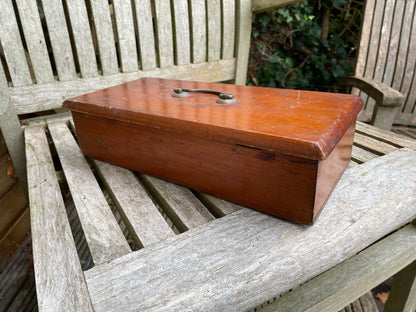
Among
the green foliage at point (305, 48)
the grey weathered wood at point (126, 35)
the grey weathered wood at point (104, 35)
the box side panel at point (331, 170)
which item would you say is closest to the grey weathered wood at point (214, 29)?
the grey weathered wood at point (126, 35)

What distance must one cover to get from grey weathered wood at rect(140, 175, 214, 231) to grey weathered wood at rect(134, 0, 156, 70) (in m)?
1.07

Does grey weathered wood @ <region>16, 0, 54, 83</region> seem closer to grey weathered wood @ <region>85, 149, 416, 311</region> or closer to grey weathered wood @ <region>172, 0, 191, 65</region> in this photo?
grey weathered wood @ <region>172, 0, 191, 65</region>

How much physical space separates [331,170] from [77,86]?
139cm

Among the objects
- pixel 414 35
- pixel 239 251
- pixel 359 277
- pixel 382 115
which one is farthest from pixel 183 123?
pixel 414 35

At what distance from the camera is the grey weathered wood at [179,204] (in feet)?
2.66

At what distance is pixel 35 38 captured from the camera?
1492 mm

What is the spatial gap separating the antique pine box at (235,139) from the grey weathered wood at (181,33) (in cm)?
88

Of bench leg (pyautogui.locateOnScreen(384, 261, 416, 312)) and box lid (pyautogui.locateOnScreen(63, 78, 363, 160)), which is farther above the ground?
box lid (pyautogui.locateOnScreen(63, 78, 363, 160))

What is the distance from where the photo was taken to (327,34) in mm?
3752

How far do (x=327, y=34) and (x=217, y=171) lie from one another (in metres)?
3.58

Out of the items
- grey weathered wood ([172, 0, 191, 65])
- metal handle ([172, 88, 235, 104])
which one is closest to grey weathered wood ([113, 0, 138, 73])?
grey weathered wood ([172, 0, 191, 65])

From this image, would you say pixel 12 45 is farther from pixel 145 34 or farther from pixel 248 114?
pixel 248 114

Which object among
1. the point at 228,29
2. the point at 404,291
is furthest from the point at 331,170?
the point at 228,29

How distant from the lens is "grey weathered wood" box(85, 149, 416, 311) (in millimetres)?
580
